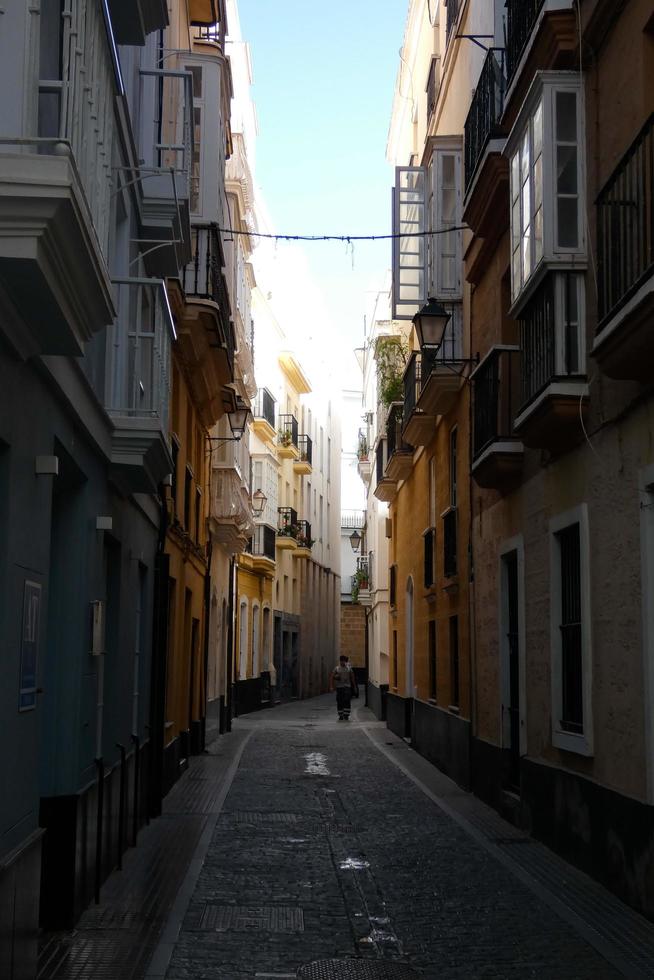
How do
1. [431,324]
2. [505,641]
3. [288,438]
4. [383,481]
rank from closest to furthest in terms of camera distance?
[505,641] < [431,324] < [383,481] < [288,438]

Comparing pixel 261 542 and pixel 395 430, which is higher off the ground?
pixel 395 430

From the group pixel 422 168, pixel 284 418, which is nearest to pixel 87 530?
pixel 422 168

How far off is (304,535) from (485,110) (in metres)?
33.5

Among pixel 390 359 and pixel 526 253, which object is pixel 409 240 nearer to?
pixel 390 359

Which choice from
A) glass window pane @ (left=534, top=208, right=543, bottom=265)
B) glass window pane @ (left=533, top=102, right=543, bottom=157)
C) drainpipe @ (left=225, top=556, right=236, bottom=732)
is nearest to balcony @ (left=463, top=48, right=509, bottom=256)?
glass window pane @ (left=533, top=102, right=543, bottom=157)

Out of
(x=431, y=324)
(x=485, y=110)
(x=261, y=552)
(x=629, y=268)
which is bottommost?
(x=629, y=268)

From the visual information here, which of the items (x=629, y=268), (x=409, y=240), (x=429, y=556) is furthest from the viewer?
(x=429, y=556)

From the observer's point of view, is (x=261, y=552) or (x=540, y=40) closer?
(x=540, y=40)

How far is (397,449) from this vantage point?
79.9 ft

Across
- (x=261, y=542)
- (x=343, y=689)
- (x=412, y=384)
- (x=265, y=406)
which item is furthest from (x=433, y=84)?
(x=265, y=406)

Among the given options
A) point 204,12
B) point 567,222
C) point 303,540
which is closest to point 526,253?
point 567,222

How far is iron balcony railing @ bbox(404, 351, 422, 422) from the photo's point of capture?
21609 millimetres

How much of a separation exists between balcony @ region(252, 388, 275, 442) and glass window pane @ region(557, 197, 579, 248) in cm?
2686

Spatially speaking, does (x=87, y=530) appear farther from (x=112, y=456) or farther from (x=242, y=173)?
(x=242, y=173)
